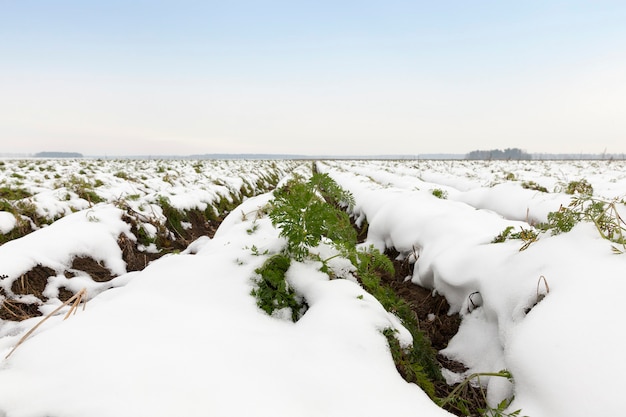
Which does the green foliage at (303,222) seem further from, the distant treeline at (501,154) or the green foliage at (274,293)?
the distant treeline at (501,154)

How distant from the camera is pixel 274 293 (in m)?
2.75

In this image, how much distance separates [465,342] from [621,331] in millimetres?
1483

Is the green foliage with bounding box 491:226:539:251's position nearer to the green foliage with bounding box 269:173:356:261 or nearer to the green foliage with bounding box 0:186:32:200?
the green foliage with bounding box 269:173:356:261

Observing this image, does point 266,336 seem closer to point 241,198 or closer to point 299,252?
point 299,252

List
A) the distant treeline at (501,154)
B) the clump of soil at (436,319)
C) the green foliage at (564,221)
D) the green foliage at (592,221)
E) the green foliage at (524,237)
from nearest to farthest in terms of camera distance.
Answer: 1. the clump of soil at (436,319)
2. the green foliage at (592,221)
3. the green foliage at (564,221)
4. the green foliage at (524,237)
5. the distant treeline at (501,154)

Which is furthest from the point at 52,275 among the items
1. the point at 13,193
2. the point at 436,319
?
the point at 13,193

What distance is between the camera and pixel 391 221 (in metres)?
6.09

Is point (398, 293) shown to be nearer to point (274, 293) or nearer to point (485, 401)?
point (485, 401)

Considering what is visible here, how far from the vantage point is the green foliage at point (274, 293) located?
105 inches

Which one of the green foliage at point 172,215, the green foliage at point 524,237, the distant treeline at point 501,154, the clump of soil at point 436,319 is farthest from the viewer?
the distant treeline at point 501,154

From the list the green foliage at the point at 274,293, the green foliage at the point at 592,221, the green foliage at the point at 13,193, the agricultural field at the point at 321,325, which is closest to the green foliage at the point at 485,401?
the agricultural field at the point at 321,325

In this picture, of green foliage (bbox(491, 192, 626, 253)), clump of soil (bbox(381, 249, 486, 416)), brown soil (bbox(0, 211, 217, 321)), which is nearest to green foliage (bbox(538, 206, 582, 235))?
green foliage (bbox(491, 192, 626, 253))

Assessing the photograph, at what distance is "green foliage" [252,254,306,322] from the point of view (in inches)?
105

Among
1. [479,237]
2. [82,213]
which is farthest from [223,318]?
[82,213]
